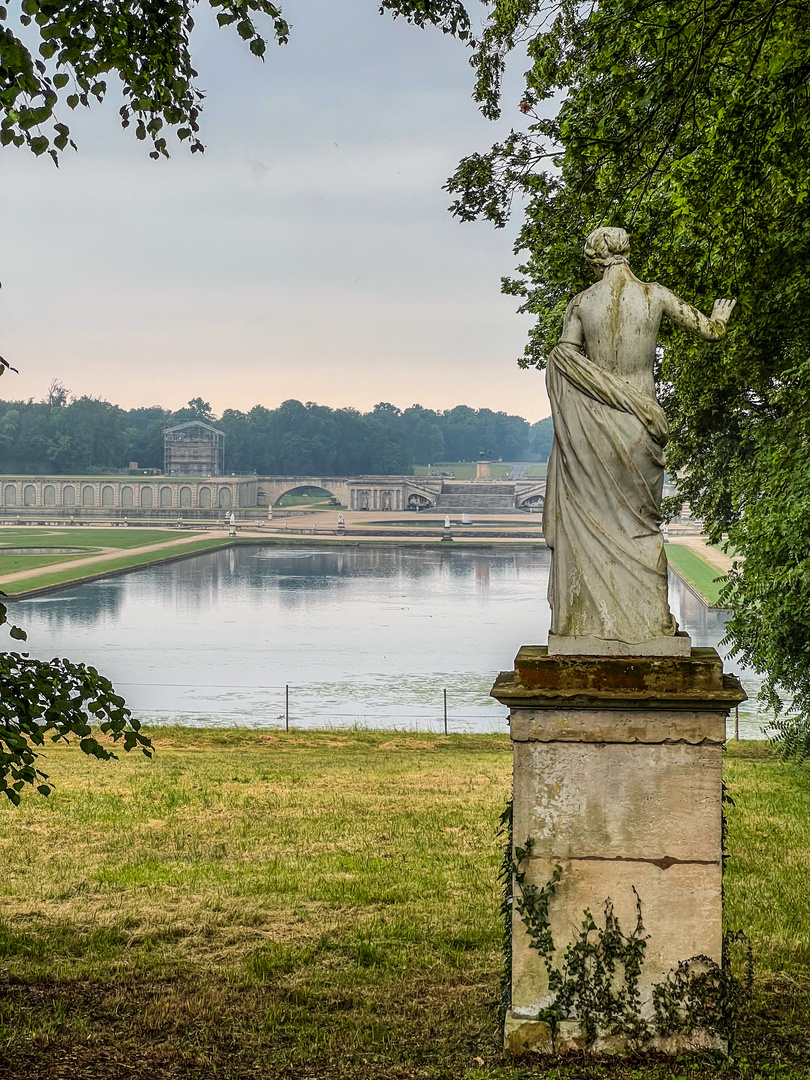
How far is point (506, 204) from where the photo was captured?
32.7 feet

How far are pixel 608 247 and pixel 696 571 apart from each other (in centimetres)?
4788

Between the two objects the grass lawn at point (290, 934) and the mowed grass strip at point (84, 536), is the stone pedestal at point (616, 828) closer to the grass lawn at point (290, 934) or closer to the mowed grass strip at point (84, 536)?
the grass lawn at point (290, 934)

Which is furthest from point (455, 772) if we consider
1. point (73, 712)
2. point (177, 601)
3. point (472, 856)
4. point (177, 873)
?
point (177, 601)

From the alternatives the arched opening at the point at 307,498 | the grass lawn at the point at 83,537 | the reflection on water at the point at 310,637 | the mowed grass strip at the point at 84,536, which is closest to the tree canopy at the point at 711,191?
the reflection on water at the point at 310,637

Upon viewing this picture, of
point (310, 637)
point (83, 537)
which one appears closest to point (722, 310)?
point (310, 637)

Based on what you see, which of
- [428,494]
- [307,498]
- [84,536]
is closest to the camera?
[84,536]

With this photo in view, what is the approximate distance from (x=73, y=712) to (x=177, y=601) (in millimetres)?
36328

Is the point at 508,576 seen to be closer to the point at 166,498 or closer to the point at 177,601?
the point at 177,601

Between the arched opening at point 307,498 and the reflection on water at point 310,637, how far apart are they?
58.8m

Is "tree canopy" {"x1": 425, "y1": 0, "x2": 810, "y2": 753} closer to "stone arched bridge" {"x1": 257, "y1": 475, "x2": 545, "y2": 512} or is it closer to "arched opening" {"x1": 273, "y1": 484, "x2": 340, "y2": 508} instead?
"stone arched bridge" {"x1": 257, "y1": 475, "x2": 545, "y2": 512}

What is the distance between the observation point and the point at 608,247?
4.53m

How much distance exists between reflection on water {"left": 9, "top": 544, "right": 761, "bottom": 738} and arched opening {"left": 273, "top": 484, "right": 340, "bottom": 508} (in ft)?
193

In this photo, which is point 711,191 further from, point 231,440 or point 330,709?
point 231,440

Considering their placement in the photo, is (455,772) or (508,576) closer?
(455,772)
